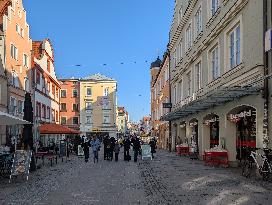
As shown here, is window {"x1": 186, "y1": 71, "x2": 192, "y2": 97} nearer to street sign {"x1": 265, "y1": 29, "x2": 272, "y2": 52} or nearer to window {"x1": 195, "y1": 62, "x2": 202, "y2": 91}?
window {"x1": 195, "y1": 62, "x2": 202, "y2": 91}

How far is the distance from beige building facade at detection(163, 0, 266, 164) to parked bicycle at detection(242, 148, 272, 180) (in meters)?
0.82

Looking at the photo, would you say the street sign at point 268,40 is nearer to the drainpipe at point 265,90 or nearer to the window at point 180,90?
the drainpipe at point 265,90

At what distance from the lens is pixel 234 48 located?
61.9ft

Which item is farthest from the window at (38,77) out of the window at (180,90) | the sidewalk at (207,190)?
the sidewalk at (207,190)

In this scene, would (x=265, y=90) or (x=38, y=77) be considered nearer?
(x=265, y=90)

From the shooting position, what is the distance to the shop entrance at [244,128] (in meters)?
17.7

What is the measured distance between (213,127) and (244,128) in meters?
5.28

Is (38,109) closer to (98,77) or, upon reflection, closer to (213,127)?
(213,127)

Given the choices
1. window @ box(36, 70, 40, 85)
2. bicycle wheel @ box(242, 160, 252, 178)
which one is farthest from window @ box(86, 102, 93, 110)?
bicycle wheel @ box(242, 160, 252, 178)

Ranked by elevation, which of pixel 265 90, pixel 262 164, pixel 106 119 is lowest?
pixel 262 164

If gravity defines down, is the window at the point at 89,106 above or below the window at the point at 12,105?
above

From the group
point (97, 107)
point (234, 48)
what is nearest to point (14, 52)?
point (234, 48)

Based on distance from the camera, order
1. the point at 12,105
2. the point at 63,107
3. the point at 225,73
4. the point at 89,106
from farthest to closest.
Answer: the point at 89,106, the point at 63,107, the point at 12,105, the point at 225,73

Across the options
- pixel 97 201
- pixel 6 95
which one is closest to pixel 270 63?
pixel 97 201
